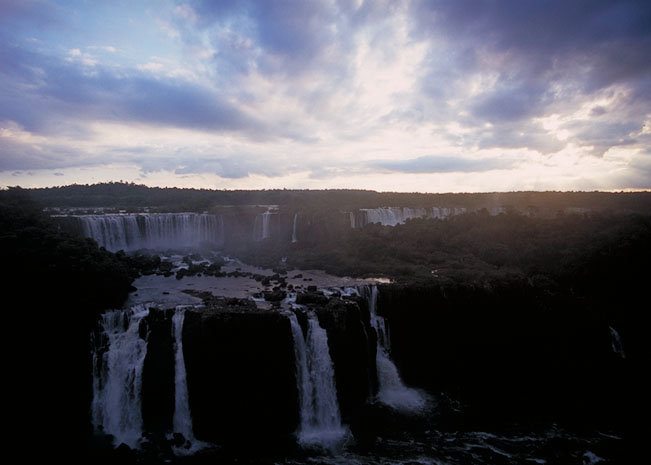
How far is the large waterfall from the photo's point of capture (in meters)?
34.5

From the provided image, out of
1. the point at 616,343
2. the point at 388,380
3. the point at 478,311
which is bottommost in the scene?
the point at 388,380

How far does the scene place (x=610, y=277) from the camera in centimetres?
2522

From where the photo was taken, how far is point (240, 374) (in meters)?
16.0

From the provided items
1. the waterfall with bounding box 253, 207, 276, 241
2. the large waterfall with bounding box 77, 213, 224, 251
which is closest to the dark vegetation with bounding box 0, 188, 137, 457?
the large waterfall with bounding box 77, 213, 224, 251

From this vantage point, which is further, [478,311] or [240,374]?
Result: [478,311]

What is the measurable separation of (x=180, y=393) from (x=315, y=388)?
5496 mm

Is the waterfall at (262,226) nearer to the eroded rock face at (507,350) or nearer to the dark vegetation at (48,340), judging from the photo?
the dark vegetation at (48,340)

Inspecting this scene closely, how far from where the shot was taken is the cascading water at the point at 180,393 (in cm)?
1498

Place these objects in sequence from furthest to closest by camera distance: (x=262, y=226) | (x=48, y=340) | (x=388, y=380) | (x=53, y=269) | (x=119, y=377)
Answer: (x=262, y=226), (x=388, y=380), (x=53, y=269), (x=48, y=340), (x=119, y=377)

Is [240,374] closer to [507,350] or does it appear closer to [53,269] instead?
[53,269]

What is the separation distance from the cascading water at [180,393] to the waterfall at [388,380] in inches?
328

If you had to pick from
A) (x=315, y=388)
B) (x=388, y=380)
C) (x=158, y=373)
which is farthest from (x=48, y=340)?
(x=388, y=380)


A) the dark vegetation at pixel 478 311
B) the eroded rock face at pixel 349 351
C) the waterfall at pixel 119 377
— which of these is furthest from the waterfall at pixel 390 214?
the waterfall at pixel 119 377

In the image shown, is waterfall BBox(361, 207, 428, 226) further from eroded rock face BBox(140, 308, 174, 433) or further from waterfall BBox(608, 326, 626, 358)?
eroded rock face BBox(140, 308, 174, 433)
